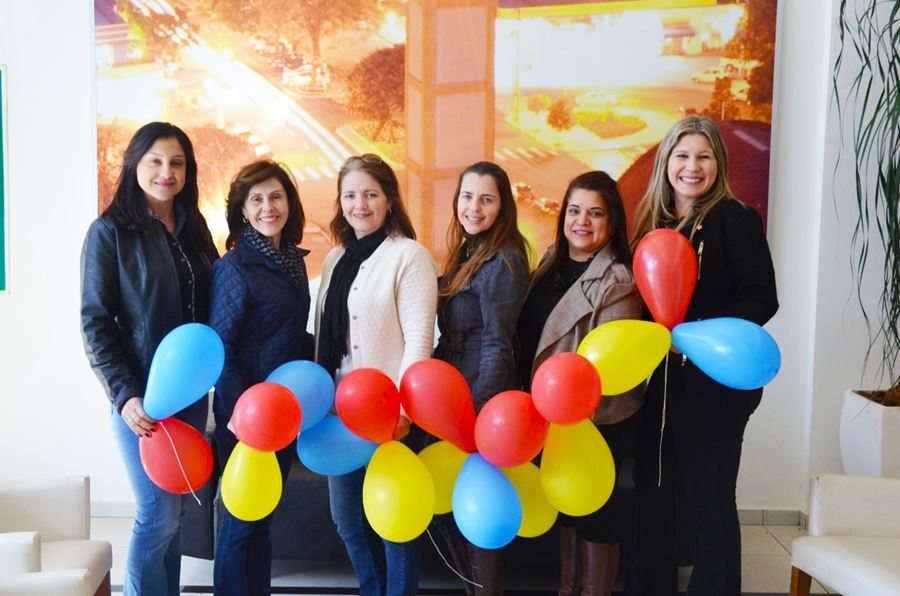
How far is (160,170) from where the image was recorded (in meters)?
2.03

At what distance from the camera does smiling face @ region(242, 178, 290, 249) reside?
2.08 meters

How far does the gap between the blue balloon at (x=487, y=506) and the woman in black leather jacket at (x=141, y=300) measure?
2.49 feet

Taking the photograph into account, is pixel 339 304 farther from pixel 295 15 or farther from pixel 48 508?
pixel 295 15

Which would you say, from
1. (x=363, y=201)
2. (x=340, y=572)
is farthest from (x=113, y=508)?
(x=363, y=201)

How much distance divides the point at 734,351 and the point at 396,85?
6.33 ft

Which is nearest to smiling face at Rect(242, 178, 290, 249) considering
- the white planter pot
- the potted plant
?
the potted plant

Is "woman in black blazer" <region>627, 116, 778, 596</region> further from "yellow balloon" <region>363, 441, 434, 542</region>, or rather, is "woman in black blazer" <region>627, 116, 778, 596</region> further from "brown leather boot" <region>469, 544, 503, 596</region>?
"yellow balloon" <region>363, 441, 434, 542</region>

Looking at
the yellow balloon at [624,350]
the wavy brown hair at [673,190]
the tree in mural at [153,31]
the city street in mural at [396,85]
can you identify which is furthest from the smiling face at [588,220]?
the tree in mural at [153,31]

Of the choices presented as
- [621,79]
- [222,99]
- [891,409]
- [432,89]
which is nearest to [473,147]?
[432,89]

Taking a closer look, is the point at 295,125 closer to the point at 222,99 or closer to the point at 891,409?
the point at 222,99

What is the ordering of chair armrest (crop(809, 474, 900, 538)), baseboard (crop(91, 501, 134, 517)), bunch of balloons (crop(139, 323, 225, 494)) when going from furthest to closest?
baseboard (crop(91, 501, 134, 517)), chair armrest (crop(809, 474, 900, 538)), bunch of balloons (crop(139, 323, 225, 494))

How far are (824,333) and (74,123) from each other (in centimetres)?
315

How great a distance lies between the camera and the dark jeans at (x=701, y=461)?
1.97 metres

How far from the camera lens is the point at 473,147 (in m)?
3.19
